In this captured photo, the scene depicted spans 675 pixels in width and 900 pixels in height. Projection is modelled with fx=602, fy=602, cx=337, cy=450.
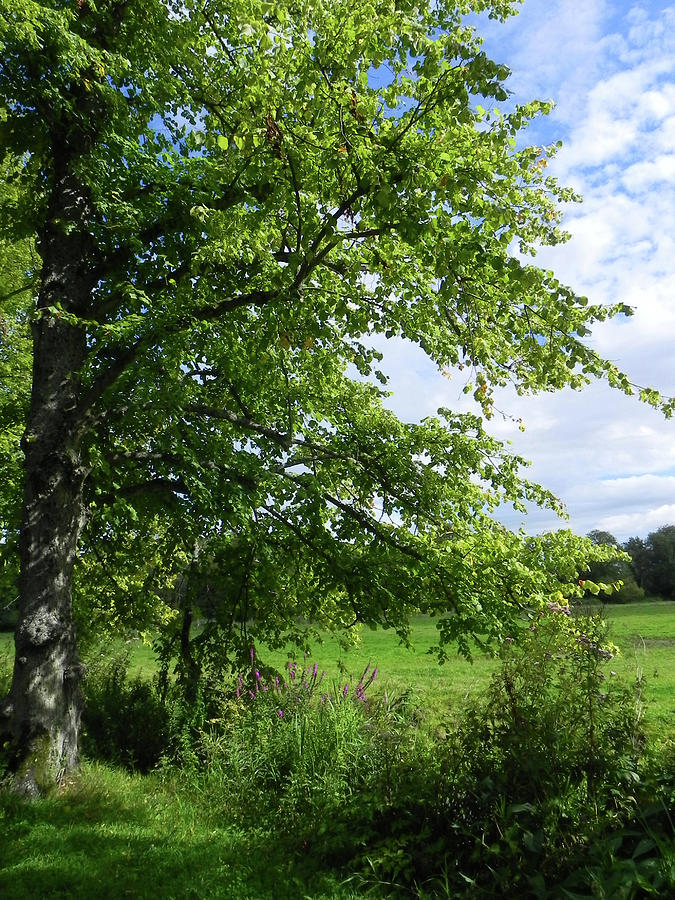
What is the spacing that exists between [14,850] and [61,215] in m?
7.87

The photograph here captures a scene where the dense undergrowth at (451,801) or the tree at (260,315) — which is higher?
the tree at (260,315)

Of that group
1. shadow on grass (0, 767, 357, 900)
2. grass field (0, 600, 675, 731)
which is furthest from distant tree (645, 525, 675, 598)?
shadow on grass (0, 767, 357, 900)

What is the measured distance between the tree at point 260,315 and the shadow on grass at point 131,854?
0.91 meters

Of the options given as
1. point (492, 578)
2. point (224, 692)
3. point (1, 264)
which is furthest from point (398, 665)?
point (1, 264)

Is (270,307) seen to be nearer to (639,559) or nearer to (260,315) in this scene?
(260,315)

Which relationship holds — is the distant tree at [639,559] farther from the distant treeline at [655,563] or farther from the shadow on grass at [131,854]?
the shadow on grass at [131,854]

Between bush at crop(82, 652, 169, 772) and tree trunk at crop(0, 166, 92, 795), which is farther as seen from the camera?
bush at crop(82, 652, 169, 772)

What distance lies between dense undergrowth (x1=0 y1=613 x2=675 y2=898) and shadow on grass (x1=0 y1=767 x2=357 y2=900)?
1.2 inches

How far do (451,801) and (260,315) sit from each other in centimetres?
604

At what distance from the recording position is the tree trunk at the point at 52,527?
24.5 ft

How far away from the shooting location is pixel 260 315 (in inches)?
321

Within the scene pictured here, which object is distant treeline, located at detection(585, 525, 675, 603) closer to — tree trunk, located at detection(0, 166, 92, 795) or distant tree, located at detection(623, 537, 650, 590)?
distant tree, located at detection(623, 537, 650, 590)

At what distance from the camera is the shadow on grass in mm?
5023

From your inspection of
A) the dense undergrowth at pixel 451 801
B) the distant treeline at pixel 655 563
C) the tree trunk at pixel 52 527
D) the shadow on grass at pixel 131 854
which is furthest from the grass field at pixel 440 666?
the distant treeline at pixel 655 563
